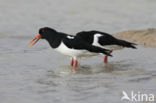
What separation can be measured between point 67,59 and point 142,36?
284cm

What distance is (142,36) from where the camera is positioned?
511 inches

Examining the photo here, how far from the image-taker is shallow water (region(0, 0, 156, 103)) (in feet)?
25.3

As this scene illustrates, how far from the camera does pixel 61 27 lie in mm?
15195

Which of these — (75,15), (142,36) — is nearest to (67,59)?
(142,36)

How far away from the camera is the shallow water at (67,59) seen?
7.70m

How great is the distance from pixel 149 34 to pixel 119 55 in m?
1.96

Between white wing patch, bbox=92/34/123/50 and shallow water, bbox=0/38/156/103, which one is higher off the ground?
white wing patch, bbox=92/34/123/50

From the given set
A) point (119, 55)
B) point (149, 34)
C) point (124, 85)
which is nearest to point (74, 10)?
point (149, 34)

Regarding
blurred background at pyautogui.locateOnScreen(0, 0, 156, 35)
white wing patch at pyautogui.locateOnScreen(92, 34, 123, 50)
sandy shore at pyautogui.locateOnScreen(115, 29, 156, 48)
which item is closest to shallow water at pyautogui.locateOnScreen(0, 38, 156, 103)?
white wing patch at pyautogui.locateOnScreen(92, 34, 123, 50)

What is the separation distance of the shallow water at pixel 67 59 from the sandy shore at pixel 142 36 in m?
0.64

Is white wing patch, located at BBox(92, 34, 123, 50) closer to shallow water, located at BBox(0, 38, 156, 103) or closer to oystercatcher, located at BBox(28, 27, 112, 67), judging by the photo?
shallow water, located at BBox(0, 38, 156, 103)

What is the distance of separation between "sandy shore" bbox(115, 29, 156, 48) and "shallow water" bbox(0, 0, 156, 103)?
64cm

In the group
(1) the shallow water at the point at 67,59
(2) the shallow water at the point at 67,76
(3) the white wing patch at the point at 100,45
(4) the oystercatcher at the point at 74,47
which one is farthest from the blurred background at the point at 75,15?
(4) the oystercatcher at the point at 74,47

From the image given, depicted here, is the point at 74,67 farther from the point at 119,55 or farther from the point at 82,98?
the point at 82,98
